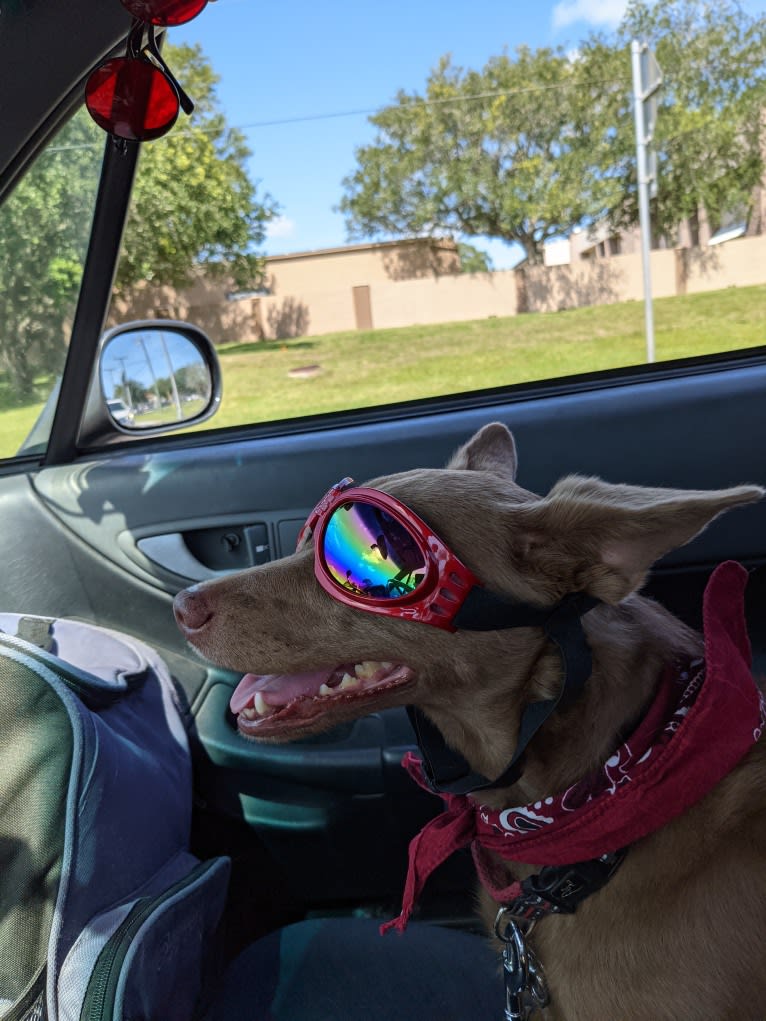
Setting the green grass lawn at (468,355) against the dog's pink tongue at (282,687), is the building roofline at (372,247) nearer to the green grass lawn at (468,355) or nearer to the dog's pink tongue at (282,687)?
the green grass lawn at (468,355)

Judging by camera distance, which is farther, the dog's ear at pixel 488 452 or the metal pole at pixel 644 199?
the metal pole at pixel 644 199

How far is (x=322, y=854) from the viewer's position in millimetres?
2764

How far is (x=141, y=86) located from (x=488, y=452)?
126cm

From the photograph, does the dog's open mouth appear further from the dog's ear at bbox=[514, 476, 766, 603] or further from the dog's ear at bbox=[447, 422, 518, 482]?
the dog's ear at bbox=[447, 422, 518, 482]

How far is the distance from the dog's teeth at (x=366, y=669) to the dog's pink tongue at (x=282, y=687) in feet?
0.22

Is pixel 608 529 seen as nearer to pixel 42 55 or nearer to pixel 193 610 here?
pixel 193 610

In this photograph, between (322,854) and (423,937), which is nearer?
(423,937)

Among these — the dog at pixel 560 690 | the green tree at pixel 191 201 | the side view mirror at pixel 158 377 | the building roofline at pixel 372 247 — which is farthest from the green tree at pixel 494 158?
the dog at pixel 560 690

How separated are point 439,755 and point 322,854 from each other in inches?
36.4

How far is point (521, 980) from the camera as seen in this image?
176 cm

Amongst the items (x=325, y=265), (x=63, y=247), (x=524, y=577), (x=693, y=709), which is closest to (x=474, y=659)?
(x=524, y=577)

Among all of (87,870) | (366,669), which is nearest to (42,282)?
(366,669)

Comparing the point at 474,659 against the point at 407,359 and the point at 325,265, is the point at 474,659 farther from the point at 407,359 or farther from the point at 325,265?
the point at 325,265

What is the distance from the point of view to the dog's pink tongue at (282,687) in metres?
2.04
